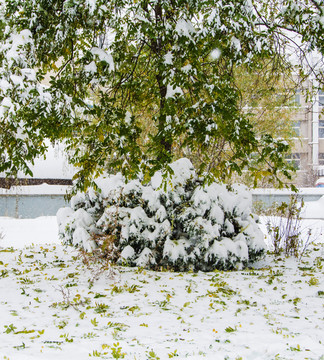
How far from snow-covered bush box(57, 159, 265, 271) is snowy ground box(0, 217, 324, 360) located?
0.26 meters

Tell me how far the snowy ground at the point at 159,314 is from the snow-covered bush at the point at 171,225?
26 centimetres

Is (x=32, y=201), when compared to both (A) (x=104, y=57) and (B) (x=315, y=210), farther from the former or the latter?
(A) (x=104, y=57)

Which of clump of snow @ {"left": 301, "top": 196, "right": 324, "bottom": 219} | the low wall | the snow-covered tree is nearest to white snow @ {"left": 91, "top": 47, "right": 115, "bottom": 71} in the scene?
the snow-covered tree

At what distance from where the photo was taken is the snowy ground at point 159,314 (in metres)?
2.46

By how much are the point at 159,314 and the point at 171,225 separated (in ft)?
5.80

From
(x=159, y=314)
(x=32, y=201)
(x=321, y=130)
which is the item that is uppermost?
(x=321, y=130)

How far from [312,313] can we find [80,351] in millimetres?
2071

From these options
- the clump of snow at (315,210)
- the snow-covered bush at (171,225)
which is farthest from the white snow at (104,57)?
the clump of snow at (315,210)

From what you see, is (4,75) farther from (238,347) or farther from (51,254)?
(51,254)

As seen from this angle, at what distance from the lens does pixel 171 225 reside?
16.0 ft

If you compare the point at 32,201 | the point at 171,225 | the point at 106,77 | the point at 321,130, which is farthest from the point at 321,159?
the point at 106,77

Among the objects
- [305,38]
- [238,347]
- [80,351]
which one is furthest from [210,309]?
[305,38]

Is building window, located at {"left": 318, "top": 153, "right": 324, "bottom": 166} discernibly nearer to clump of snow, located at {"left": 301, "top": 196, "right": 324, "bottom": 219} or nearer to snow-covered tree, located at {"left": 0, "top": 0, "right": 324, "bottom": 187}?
clump of snow, located at {"left": 301, "top": 196, "right": 324, "bottom": 219}

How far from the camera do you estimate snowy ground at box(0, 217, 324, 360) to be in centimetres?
246
